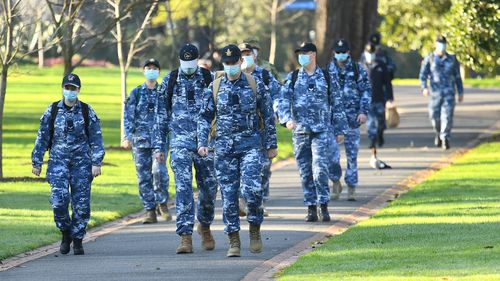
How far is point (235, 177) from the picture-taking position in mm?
14406

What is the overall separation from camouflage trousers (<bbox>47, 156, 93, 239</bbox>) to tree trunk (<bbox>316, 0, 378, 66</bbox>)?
1964cm

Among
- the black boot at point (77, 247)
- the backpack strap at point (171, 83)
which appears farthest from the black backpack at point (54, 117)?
the black boot at point (77, 247)

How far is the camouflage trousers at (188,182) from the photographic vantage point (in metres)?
14.7

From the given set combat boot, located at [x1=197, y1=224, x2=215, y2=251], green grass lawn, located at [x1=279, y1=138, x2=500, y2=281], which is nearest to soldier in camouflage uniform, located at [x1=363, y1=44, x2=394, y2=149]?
green grass lawn, located at [x1=279, y1=138, x2=500, y2=281]

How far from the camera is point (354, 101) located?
66.1 feet

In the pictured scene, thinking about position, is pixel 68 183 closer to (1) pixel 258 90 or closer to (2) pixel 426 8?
(1) pixel 258 90

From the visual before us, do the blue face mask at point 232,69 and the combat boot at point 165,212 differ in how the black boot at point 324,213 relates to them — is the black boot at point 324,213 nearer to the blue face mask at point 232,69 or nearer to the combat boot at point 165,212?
the combat boot at point 165,212

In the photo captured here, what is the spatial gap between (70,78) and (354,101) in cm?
615

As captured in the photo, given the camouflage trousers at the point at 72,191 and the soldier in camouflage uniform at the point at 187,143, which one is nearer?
the soldier in camouflage uniform at the point at 187,143

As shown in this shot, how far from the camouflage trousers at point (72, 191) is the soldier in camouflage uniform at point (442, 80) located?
13.9 meters

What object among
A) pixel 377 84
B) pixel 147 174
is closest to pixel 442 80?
A: pixel 377 84

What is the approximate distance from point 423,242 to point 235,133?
222cm

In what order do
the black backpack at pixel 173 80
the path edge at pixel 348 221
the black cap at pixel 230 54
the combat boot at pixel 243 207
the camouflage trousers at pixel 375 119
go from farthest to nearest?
the camouflage trousers at pixel 375 119 → the combat boot at pixel 243 207 → the black backpack at pixel 173 80 → the black cap at pixel 230 54 → the path edge at pixel 348 221

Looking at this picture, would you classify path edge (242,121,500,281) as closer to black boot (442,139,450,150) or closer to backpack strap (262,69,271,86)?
black boot (442,139,450,150)
